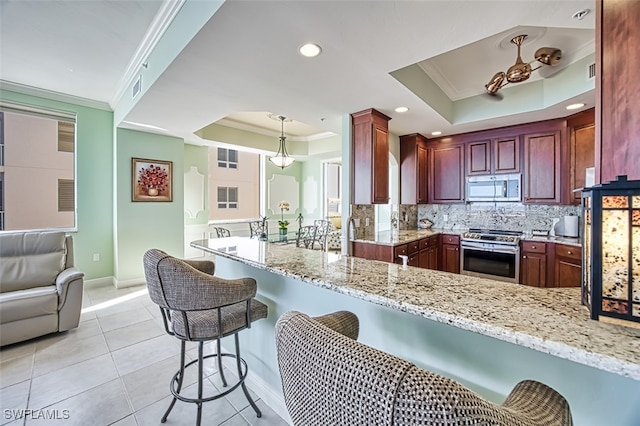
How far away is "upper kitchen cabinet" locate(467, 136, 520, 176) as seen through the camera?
13.0 feet

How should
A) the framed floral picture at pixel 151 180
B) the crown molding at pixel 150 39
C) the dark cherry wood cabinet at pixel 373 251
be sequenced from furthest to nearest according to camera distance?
1. the framed floral picture at pixel 151 180
2. the dark cherry wood cabinet at pixel 373 251
3. the crown molding at pixel 150 39

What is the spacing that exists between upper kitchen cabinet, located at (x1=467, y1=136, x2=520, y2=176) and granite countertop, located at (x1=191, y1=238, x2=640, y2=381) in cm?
357

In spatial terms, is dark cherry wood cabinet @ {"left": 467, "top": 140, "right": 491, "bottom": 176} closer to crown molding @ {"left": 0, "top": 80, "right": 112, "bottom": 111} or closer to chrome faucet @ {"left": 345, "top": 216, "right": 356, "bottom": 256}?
chrome faucet @ {"left": 345, "top": 216, "right": 356, "bottom": 256}

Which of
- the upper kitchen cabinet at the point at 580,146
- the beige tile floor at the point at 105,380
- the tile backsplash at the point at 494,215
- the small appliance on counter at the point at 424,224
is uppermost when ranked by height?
the upper kitchen cabinet at the point at 580,146

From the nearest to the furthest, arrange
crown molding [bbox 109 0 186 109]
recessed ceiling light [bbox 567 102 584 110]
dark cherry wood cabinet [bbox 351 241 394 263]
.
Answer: crown molding [bbox 109 0 186 109]
recessed ceiling light [bbox 567 102 584 110]
dark cherry wood cabinet [bbox 351 241 394 263]

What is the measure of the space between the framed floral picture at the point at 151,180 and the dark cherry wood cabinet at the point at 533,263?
5469 mm

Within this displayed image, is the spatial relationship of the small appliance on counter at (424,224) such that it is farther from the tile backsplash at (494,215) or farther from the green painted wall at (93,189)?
the green painted wall at (93,189)

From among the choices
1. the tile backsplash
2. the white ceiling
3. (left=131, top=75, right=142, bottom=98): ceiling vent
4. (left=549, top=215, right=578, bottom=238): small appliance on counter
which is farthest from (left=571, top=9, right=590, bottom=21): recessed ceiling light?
(left=131, top=75, right=142, bottom=98): ceiling vent

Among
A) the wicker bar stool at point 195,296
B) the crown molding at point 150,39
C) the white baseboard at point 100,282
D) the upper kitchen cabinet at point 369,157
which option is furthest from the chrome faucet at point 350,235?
the white baseboard at point 100,282

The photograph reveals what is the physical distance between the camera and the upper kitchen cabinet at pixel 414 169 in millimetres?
4527

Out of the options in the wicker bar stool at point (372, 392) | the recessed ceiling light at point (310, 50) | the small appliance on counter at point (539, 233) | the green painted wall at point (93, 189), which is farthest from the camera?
the green painted wall at point (93, 189)

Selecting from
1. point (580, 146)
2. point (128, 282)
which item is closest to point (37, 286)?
point (128, 282)

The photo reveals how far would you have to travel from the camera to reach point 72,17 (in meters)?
2.33

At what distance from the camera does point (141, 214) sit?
14.5 ft
